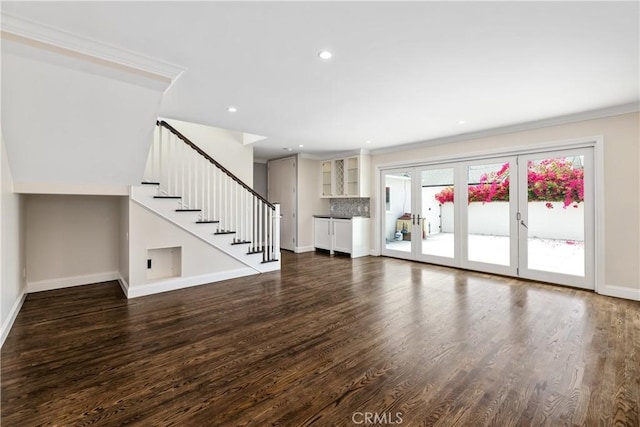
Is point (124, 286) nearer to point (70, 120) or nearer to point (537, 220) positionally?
point (70, 120)

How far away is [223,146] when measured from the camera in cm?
610

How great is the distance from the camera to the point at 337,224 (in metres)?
7.24

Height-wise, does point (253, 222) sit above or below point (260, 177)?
below

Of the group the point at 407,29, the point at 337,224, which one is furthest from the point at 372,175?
the point at 407,29

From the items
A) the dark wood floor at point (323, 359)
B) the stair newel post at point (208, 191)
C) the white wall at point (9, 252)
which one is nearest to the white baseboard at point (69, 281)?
the dark wood floor at point (323, 359)

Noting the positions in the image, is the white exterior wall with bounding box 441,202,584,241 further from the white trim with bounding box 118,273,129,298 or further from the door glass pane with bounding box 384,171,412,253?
the white trim with bounding box 118,273,129,298

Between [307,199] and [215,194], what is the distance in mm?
3239

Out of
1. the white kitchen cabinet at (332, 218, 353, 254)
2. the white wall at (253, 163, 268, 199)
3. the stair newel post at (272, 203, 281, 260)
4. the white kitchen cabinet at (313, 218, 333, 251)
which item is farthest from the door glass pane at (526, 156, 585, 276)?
the white wall at (253, 163, 268, 199)

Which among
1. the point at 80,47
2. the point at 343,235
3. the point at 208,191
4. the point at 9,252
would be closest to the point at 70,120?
the point at 80,47

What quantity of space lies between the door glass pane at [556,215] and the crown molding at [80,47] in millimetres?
5293

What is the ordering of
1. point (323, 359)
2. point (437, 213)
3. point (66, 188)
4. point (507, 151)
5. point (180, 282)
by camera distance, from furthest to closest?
point (437, 213), point (507, 151), point (180, 282), point (66, 188), point (323, 359)

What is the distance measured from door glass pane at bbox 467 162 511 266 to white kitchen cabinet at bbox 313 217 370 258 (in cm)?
237

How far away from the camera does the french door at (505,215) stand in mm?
4367

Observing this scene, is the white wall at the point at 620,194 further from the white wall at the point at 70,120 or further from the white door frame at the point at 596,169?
the white wall at the point at 70,120
